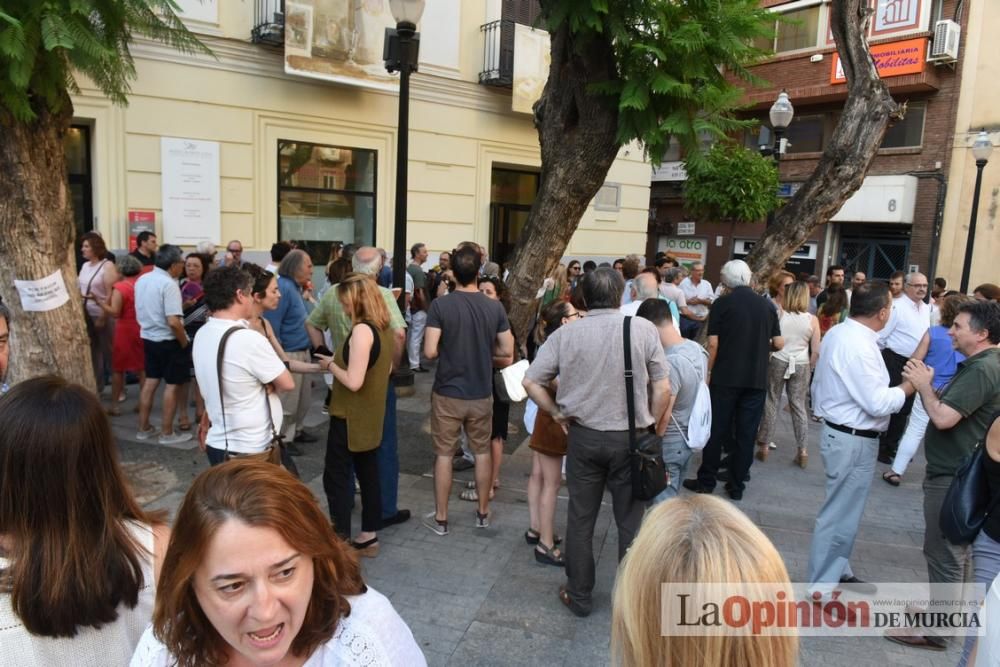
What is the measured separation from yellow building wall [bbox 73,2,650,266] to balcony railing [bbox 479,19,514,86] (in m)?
0.18

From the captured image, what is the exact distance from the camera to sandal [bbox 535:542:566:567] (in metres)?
4.37

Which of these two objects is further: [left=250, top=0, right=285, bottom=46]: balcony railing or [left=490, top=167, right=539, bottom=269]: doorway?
[left=490, top=167, right=539, bottom=269]: doorway

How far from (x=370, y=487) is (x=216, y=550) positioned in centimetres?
305

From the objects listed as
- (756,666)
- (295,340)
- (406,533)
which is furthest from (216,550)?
(295,340)

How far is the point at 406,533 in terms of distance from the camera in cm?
477

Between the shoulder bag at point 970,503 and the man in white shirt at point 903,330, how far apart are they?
4.27 m

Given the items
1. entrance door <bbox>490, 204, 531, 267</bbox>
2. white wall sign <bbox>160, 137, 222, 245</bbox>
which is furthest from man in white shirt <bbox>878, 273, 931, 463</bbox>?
white wall sign <bbox>160, 137, 222, 245</bbox>

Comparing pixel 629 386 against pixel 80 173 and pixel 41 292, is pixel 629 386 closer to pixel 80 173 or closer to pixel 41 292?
pixel 41 292

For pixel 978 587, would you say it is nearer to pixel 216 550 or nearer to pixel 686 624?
pixel 686 624

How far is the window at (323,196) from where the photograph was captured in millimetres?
11633

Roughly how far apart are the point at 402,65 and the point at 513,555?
588 centimetres

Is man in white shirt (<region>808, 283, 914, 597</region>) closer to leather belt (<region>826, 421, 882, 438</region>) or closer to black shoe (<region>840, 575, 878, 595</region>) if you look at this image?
leather belt (<region>826, 421, 882, 438</region>)

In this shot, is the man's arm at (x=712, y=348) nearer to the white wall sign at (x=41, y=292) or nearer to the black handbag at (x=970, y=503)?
the black handbag at (x=970, y=503)

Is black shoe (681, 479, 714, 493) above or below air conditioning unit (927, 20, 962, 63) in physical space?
below
